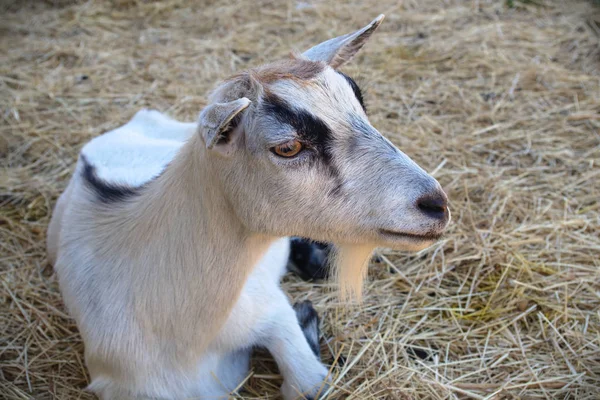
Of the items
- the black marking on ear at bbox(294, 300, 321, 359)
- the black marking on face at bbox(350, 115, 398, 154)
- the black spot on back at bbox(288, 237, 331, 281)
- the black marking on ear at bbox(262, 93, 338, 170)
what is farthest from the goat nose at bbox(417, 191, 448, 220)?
the black spot on back at bbox(288, 237, 331, 281)

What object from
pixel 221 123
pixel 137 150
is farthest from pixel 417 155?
pixel 221 123

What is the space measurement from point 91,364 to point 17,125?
292 centimetres

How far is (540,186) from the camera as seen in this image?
409cm

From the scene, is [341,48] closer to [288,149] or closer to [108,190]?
[288,149]

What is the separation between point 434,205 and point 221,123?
75 centimetres

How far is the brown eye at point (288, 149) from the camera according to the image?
2025 mm

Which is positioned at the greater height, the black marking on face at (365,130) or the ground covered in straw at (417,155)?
the black marking on face at (365,130)

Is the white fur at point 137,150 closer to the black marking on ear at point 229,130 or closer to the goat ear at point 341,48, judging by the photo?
the goat ear at point 341,48

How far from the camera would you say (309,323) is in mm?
3131

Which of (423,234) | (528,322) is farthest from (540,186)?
(423,234)

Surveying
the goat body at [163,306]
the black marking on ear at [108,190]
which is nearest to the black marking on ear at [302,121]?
the goat body at [163,306]

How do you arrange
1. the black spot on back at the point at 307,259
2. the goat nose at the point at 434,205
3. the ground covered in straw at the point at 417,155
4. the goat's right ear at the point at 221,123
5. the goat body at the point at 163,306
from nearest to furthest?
the goat's right ear at the point at 221,123, the goat nose at the point at 434,205, the goat body at the point at 163,306, the ground covered in straw at the point at 417,155, the black spot on back at the point at 307,259

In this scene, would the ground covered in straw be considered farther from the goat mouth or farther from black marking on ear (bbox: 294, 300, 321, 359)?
the goat mouth

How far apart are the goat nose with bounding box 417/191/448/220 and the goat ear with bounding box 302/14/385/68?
0.76 metres
